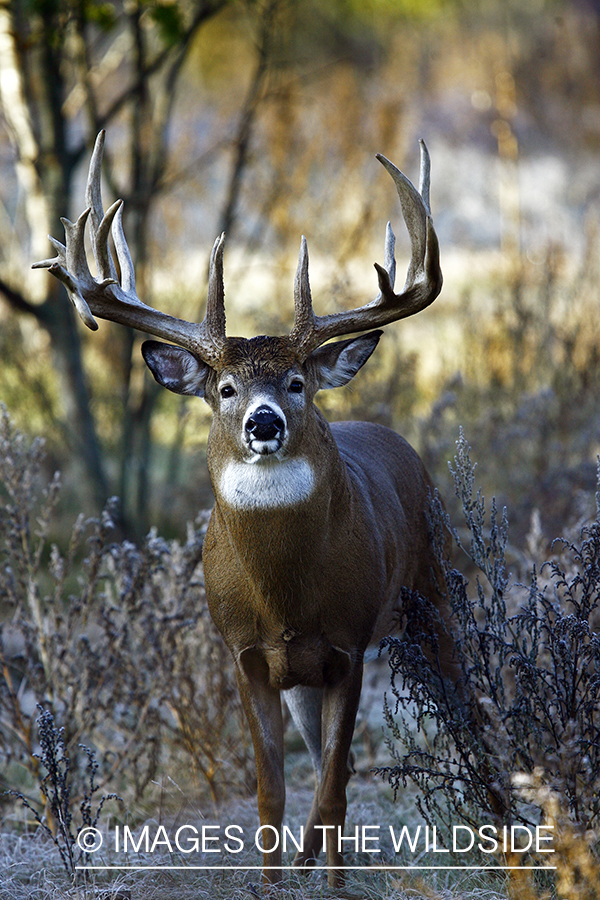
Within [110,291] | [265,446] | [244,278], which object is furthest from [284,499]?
[244,278]

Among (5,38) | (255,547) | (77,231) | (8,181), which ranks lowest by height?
(255,547)

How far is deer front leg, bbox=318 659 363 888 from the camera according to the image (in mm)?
3807

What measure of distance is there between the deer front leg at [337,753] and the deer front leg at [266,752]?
18 cm

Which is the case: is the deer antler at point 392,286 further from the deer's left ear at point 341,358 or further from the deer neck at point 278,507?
the deer neck at point 278,507

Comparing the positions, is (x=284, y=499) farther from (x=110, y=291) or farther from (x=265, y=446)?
(x=110, y=291)

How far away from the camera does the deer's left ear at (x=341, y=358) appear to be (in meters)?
Answer: 3.93

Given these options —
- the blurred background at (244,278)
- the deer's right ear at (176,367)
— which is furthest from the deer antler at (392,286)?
the blurred background at (244,278)

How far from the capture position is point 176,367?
3.92 m

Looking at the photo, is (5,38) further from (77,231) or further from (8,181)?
(8,181)

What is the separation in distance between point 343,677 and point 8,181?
42.8 ft

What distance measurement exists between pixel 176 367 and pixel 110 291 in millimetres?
376

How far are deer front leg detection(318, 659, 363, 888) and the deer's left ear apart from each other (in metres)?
1.09

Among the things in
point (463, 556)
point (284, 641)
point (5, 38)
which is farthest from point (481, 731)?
point (5, 38)

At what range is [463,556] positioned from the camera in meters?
7.24
